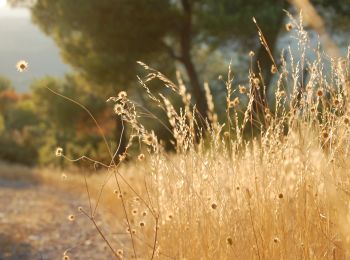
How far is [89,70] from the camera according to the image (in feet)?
47.8

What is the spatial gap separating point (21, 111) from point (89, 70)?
17.8 meters

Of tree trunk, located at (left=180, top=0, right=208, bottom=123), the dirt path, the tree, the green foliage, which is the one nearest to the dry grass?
the dirt path

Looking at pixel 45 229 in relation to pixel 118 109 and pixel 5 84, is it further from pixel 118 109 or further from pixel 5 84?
pixel 5 84

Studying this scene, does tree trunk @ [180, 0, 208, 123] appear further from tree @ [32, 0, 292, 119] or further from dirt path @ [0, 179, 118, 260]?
dirt path @ [0, 179, 118, 260]

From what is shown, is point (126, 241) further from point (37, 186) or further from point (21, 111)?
point (21, 111)

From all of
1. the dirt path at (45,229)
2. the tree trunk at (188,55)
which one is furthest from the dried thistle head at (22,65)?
the tree trunk at (188,55)

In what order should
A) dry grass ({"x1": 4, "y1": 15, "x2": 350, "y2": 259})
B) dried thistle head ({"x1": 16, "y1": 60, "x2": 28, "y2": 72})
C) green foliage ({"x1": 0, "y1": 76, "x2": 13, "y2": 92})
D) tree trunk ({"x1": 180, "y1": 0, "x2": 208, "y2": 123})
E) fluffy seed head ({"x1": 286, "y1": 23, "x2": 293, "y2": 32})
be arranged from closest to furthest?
1. dry grass ({"x1": 4, "y1": 15, "x2": 350, "y2": 259})
2. dried thistle head ({"x1": 16, "y1": 60, "x2": 28, "y2": 72})
3. fluffy seed head ({"x1": 286, "y1": 23, "x2": 293, "y2": 32})
4. tree trunk ({"x1": 180, "y1": 0, "x2": 208, "y2": 123})
5. green foliage ({"x1": 0, "y1": 76, "x2": 13, "y2": 92})

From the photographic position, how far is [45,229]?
6441 mm

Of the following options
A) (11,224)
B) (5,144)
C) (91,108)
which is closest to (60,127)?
(91,108)

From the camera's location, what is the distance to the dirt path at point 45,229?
512 cm

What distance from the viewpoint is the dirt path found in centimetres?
512

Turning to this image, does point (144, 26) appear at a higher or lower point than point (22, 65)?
higher

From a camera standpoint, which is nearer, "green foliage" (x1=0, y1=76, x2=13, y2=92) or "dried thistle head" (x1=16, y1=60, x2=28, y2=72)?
"dried thistle head" (x1=16, y1=60, x2=28, y2=72)

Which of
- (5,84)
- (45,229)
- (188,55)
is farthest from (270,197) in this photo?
(5,84)
